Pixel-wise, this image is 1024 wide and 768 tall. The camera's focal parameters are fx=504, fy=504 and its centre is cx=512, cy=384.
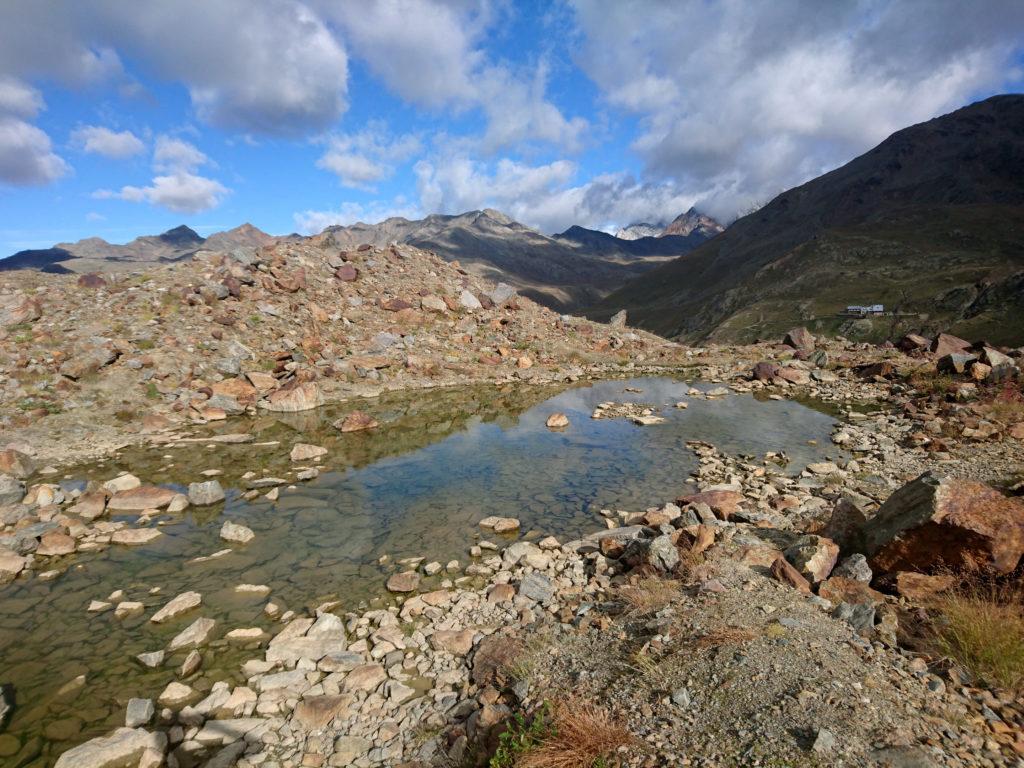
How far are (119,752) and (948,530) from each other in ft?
38.0

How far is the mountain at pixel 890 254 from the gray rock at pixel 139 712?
188ft

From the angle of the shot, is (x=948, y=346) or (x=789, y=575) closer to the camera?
(x=789, y=575)

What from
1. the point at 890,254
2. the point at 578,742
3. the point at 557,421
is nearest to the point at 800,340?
the point at 557,421

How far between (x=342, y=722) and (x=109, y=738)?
2793 millimetres

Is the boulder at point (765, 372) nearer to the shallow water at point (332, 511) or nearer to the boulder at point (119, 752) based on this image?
the shallow water at point (332, 511)

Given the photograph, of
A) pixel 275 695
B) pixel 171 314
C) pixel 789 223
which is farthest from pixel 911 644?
pixel 789 223

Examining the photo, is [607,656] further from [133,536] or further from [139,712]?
[133,536]

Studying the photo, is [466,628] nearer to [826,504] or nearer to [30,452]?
[826,504]

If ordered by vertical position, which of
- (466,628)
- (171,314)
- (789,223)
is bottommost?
(466,628)

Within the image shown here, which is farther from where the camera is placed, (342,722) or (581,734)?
(342,722)

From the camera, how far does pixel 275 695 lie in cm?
699

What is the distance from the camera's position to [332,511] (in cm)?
1338

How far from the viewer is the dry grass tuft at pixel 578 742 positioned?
4832 mm

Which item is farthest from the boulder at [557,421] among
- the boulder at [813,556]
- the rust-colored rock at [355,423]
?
the boulder at [813,556]
